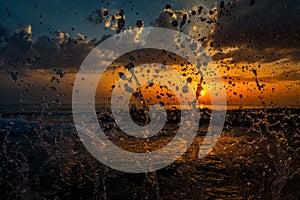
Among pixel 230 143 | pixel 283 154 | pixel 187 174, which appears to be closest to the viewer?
pixel 187 174

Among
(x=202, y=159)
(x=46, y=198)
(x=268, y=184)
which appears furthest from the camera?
(x=202, y=159)

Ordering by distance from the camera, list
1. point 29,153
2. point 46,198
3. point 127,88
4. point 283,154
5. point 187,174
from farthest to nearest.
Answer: point 283,154, point 29,153, point 127,88, point 187,174, point 46,198

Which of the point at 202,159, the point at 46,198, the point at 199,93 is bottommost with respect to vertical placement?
the point at 46,198

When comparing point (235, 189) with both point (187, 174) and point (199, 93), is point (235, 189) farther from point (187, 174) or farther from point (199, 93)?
point (199, 93)

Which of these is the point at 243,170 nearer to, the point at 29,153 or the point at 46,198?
the point at 46,198

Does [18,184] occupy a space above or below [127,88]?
below

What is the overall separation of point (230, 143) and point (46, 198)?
26.3ft

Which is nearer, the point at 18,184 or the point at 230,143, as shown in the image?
the point at 18,184

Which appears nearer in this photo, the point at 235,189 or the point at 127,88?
the point at 235,189

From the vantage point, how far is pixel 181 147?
10.9 m

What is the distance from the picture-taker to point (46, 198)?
5.77 metres

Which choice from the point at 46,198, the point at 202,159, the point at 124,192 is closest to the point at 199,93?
the point at 202,159

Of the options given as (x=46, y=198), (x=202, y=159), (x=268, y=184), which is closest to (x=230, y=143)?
(x=202, y=159)

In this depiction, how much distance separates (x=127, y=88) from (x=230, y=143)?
5.64 metres
